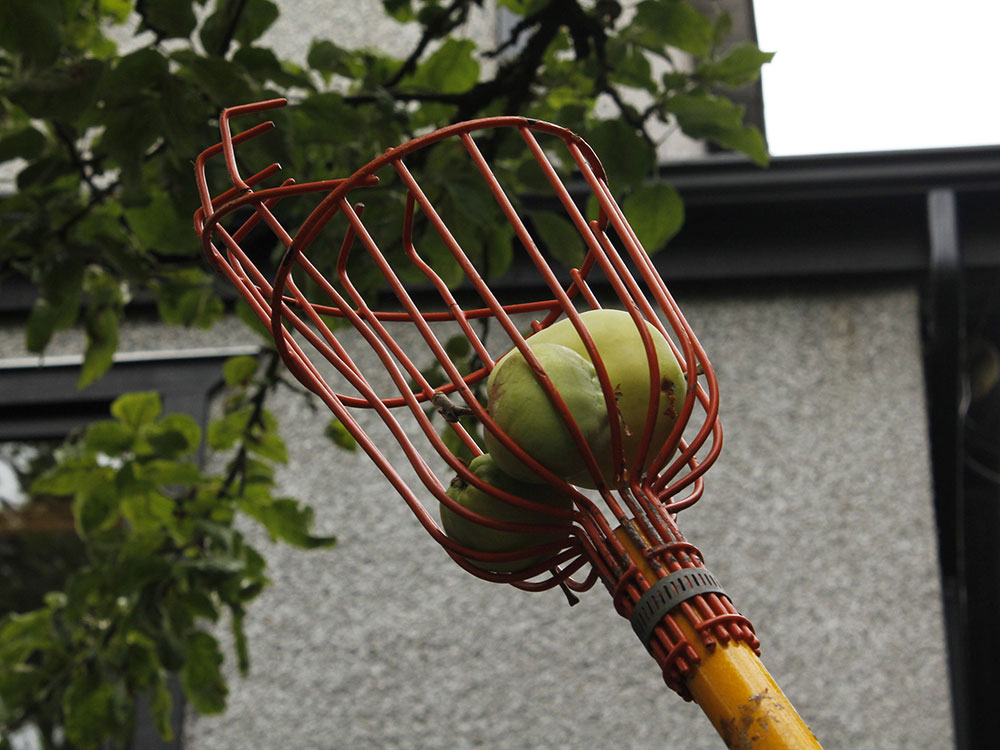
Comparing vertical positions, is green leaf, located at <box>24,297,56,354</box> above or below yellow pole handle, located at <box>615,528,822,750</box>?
below

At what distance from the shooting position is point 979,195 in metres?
3.65

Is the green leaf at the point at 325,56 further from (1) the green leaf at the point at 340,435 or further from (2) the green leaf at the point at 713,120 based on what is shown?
(1) the green leaf at the point at 340,435

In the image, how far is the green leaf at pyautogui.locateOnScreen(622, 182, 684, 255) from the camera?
79.5 inches

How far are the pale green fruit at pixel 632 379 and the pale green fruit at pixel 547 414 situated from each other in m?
0.02

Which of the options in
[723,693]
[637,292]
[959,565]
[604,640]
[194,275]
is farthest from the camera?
[959,565]

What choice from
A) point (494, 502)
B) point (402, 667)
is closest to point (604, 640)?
point (402, 667)

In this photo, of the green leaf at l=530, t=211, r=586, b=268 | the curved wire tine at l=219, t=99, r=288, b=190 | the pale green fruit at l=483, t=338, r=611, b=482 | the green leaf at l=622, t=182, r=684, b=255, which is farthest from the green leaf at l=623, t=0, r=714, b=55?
the pale green fruit at l=483, t=338, r=611, b=482

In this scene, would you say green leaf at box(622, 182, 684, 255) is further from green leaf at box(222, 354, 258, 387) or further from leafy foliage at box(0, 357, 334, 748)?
green leaf at box(222, 354, 258, 387)

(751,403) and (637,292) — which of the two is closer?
(637,292)

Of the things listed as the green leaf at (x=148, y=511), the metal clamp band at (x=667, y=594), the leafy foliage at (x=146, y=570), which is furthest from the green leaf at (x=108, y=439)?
the metal clamp band at (x=667, y=594)

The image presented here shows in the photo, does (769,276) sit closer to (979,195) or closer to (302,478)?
(979,195)

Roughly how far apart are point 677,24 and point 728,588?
1.91 m

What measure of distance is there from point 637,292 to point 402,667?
2.79 metres

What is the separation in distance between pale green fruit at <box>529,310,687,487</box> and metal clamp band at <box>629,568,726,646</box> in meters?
0.08
